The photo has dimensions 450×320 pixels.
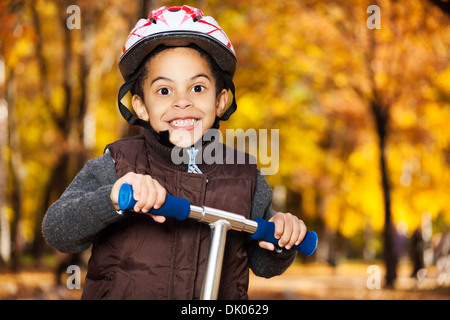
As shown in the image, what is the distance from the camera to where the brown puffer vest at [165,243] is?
2.53m

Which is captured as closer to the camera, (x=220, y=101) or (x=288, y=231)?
(x=288, y=231)

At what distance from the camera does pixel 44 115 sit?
83.4 ft

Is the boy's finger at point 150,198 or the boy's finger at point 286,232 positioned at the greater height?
the boy's finger at point 150,198

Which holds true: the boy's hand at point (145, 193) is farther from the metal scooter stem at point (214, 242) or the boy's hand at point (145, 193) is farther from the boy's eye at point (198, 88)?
the boy's eye at point (198, 88)

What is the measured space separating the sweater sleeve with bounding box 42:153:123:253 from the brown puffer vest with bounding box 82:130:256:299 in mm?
87

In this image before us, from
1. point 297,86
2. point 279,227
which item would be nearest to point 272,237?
point 279,227

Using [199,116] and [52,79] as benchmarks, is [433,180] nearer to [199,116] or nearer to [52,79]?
[52,79]

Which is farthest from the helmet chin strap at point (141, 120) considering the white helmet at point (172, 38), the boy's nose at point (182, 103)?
the boy's nose at point (182, 103)

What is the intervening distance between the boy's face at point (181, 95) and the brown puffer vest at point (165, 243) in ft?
0.35

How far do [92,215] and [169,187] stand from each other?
48cm

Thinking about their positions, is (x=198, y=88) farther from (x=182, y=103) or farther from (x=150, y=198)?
(x=150, y=198)

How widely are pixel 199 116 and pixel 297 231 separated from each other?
0.81 metres

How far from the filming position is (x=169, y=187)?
2732mm
